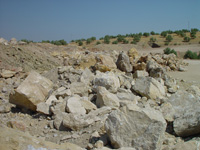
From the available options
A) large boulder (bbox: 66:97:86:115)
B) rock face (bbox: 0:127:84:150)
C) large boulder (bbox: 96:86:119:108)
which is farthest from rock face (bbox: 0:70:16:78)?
rock face (bbox: 0:127:84:150)

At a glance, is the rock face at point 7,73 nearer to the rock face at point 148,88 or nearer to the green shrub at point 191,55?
the rock face at point 148,88

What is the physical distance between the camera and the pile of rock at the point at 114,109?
2.26 meters

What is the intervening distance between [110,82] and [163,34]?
27759 millimetres

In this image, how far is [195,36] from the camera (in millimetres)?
26922

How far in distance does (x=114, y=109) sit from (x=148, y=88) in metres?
1.24

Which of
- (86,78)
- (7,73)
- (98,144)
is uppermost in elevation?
(7,73)

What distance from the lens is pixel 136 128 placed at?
2264mm

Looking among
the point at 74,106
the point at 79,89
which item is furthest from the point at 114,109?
the point at 79,89

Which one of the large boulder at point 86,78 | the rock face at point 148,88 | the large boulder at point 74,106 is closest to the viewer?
the large boulder at point 74,106

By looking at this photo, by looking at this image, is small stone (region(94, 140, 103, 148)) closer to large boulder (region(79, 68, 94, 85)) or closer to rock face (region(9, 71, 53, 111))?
rock face (region(9, 71, 53, 111))

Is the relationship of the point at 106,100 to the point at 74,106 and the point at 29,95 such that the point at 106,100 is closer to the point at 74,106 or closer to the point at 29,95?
the point at 74,106

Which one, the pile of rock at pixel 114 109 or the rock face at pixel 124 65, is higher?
the rock face at pixel 124 65

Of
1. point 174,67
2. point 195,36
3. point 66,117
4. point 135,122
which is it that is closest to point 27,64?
point 66,117

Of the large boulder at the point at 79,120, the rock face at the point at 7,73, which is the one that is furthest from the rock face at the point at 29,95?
the rock face at the point at 7,73
